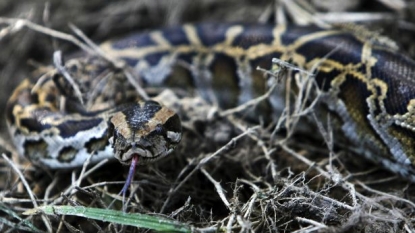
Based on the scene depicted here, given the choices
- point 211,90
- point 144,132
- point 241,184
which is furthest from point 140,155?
point 211,90

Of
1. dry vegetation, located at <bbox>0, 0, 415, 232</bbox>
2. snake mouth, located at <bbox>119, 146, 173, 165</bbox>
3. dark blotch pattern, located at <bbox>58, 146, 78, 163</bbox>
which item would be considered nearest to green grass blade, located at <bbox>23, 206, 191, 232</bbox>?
dry vegetation, located at <bbox>0, 0, 415, 232</bbox>

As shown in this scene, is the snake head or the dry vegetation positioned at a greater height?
the snake head

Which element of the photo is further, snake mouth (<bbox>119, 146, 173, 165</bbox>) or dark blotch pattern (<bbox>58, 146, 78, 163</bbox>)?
dark blotch pattern (<bbox>58, 146, 78, 163</bbox>)

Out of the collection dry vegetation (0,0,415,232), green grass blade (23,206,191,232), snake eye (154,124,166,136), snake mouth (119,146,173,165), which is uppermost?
snake eye (154,124,166,136)

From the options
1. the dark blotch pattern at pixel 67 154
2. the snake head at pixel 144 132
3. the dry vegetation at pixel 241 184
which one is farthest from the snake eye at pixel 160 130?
the dark blotch pattern at pixel 67 154

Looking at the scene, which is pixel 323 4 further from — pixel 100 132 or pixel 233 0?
pixel 100 132

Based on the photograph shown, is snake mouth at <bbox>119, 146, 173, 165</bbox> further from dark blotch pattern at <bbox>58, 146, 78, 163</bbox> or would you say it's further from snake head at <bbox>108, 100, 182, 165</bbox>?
dark blotch pattern at <bbox>58, 146, 78, 163</bbox>

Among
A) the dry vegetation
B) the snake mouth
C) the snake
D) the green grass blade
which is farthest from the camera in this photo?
the snake
